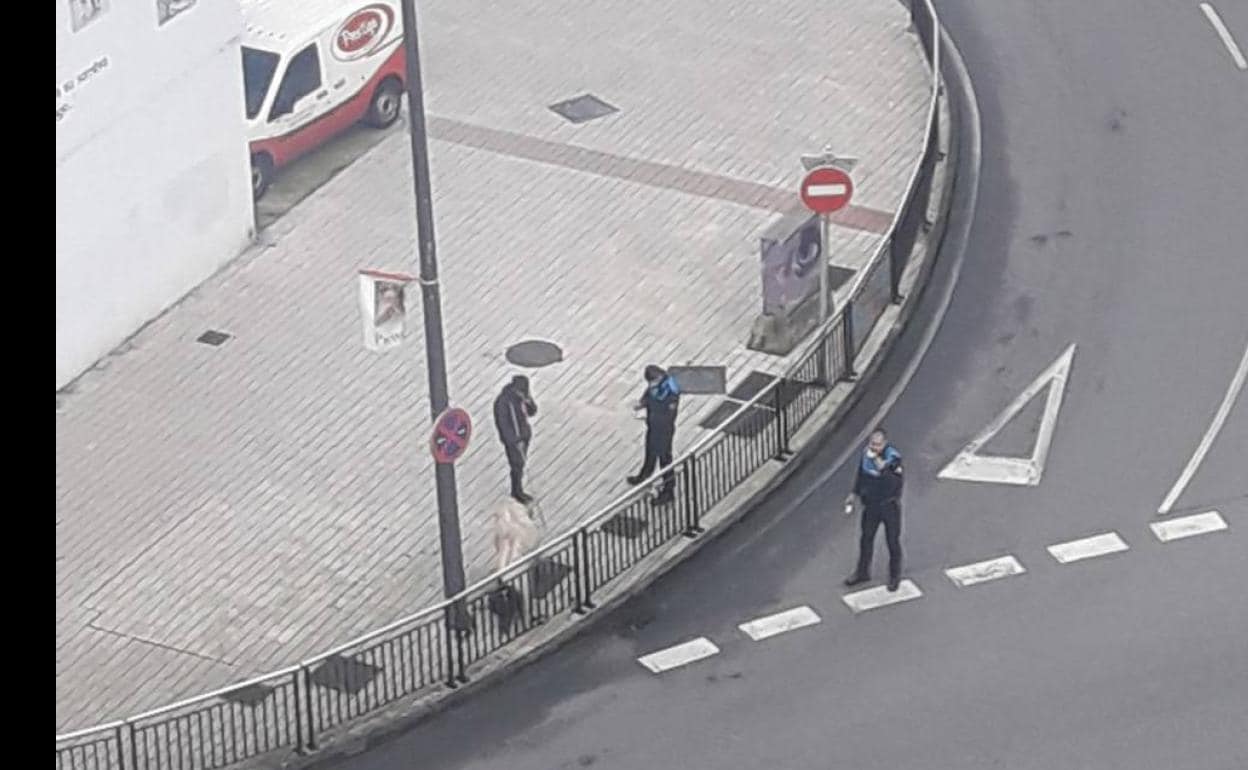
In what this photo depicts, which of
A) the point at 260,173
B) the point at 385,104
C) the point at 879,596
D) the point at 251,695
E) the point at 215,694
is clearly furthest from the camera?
the point at 385,104

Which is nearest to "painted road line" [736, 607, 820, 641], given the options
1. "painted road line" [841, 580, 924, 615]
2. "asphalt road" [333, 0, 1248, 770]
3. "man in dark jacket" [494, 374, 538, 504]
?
"asphalt road" [333, 0, 1248, 770]

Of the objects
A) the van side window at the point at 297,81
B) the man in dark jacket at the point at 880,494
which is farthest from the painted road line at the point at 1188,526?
the van side window at the point at 297,81

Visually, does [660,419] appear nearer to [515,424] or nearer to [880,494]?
[515,424]

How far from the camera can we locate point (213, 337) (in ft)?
79.3

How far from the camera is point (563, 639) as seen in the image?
19250mm

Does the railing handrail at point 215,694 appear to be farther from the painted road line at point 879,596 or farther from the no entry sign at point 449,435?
the painted road line at point 879,596

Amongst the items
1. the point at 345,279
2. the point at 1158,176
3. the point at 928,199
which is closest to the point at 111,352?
the point at 345,279

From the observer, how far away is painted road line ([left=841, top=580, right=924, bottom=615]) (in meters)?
19.6

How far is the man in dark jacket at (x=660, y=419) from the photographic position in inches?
808

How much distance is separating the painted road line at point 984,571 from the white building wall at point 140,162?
26.8 ft

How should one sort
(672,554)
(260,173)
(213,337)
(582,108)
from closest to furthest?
(672,554)
(213,337)
(260,173)
(582,108)

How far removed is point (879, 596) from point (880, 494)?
3.30ft

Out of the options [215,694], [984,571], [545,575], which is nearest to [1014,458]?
[984,571]

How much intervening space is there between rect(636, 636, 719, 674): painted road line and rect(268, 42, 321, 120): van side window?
9709 millimetres
